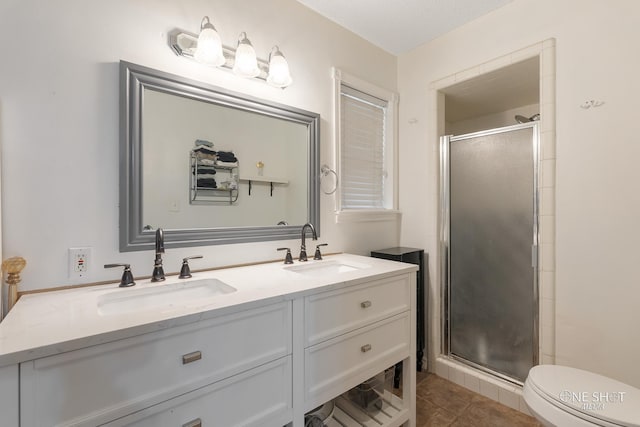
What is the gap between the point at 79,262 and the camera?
1.16m

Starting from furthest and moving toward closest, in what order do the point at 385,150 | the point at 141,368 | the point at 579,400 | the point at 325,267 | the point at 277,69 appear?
the point at 385,150, the point at 325,267, the point at 277,69, the point at 579,400, the point at 141,368

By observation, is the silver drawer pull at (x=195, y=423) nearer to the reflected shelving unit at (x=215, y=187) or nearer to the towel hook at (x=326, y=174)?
the reflected shelving unit at (x=215, y=187)

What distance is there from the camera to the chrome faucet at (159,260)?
4.07 feet

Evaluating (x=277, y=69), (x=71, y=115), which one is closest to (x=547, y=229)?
(x=277, y=69)

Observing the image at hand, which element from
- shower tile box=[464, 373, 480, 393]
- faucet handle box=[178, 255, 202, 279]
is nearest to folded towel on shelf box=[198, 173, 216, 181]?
faucet handle box=[178, 255, 202, 279]

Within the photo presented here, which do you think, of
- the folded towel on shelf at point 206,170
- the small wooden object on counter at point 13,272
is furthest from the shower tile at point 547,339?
the small wooden object on counter at point 13,272

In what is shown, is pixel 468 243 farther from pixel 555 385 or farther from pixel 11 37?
pixel 11 37

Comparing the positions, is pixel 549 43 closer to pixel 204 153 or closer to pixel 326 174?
pixel 326 174

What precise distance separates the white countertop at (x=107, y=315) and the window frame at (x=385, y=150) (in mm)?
761

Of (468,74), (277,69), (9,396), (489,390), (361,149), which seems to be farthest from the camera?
(361,149)

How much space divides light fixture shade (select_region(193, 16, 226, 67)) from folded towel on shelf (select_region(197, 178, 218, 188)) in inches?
Result: 22.4

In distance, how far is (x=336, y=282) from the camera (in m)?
1.25

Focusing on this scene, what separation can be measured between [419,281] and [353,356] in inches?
42.8

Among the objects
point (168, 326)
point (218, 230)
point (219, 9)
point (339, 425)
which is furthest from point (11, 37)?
point (339, 425)
